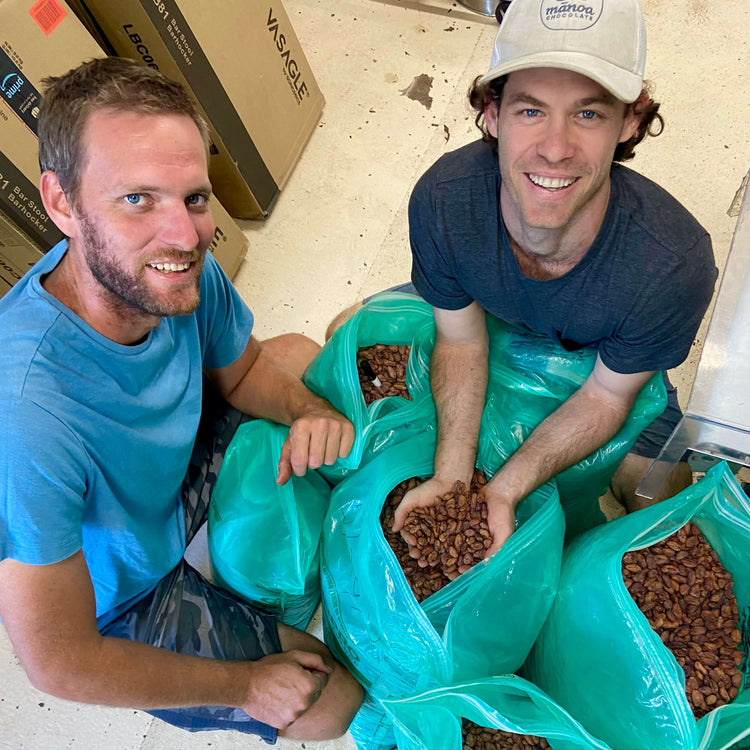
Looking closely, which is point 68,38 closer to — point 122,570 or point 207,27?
point 207,27

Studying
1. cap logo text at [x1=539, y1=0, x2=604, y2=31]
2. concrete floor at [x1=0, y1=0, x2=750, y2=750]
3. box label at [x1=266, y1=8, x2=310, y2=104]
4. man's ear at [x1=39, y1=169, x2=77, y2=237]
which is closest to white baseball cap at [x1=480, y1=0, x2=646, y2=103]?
cap logo text at [x1=539, y1=0, x2=604, y2=31]

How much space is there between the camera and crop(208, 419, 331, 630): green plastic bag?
3.90ft

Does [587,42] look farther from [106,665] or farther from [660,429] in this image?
[106,665]

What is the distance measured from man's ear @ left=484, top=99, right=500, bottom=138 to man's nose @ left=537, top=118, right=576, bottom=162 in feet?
0.41

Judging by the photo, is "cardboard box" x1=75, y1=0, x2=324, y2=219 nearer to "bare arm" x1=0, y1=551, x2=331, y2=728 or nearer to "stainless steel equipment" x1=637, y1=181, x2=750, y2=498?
"bare arm" x1=0, y1=551, x2=331, y2=728

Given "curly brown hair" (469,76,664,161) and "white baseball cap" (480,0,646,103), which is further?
"curly brown hair" (469,76,664,161)

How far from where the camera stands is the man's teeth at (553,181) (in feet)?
3.14

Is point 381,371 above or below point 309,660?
above

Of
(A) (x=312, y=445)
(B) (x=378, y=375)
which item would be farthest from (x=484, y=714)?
(B) (x=378, y=375)

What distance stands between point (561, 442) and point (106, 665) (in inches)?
32.0

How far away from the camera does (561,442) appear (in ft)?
3.80

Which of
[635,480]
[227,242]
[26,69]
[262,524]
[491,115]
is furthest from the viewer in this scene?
[227,242]

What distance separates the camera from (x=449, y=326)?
4.06 feet

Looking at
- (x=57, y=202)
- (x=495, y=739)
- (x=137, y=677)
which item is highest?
(x=57, y=202)
